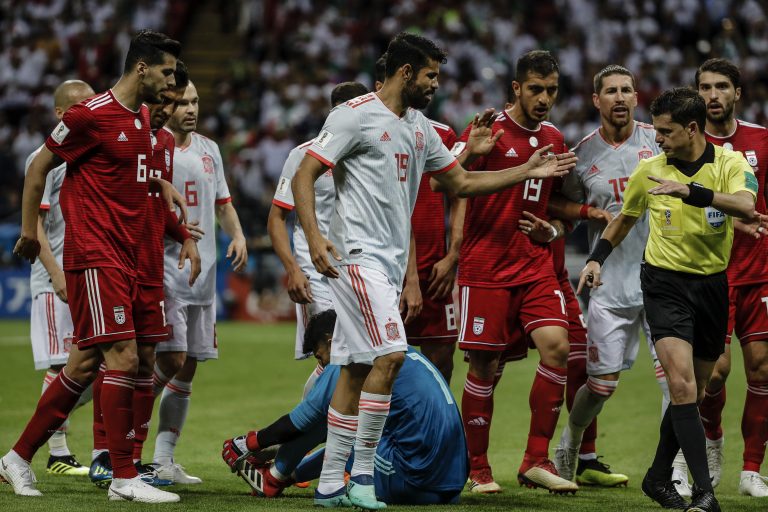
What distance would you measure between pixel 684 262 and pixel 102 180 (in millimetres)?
3283

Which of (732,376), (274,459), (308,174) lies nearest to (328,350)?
(274,459)

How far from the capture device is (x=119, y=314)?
6605mm

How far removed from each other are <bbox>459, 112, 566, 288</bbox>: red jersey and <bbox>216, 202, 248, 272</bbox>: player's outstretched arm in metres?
1.51

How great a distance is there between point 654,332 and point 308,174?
6.88 ft

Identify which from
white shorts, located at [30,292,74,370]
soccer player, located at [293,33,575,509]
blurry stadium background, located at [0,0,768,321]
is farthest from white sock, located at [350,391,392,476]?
blurry stadium background, located at [0,0,768,321]

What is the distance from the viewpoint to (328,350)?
7074 millimetres

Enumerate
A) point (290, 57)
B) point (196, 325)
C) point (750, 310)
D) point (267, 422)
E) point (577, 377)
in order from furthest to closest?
point (290, 57) < point (267, 422) < point (577, 377) < point (196, 325) < point (750, 310)

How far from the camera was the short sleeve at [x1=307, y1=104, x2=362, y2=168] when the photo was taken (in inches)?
251

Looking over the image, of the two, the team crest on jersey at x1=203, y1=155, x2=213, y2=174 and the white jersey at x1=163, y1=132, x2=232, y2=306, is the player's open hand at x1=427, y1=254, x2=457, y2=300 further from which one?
the team crest on jersey at x1=203, y1=155, x2=213, y2=174

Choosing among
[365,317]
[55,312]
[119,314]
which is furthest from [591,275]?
[55,312]

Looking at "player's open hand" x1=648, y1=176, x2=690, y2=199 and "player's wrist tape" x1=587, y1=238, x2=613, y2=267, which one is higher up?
"player's open hand" x1=648, y1=176, x2=690, y2=199

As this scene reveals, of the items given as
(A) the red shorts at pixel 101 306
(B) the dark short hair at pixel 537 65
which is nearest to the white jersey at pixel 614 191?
(B) the dark short hair at pixel 537 65

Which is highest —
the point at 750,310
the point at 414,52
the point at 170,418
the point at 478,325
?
the point at 414,52

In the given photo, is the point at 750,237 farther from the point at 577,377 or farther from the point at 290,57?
the point at 290,57
